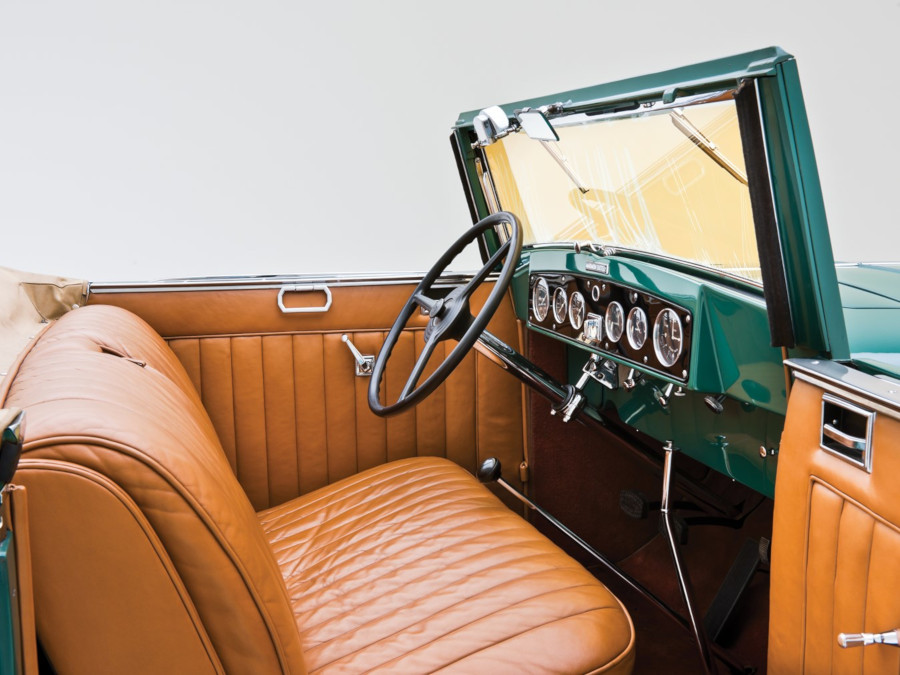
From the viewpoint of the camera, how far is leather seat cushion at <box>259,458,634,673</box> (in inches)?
42.6

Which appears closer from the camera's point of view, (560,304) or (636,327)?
(636,327)

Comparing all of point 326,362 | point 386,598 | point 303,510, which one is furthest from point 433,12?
point 386,598

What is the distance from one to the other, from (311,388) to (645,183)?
1.09 meters

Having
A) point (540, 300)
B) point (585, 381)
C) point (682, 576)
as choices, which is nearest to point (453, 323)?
point (585, 381)

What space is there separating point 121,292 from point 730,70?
Result: 5.28 feet

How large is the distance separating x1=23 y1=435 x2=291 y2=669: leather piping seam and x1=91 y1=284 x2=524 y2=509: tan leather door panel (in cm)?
118

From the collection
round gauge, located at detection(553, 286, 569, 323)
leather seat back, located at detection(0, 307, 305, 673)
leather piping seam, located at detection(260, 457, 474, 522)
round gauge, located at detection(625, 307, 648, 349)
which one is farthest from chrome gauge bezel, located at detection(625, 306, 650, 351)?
leather seat back, located at detection(0, 307, 305, 673)

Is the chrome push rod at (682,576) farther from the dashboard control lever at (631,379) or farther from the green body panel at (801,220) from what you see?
the green body panel at (801,220)

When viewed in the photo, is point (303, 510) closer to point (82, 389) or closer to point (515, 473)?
point (515, 473)

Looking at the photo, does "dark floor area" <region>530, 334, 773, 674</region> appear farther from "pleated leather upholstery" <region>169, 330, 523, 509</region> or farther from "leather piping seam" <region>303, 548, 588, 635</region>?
"leather piping seam" <region>303, 548, 588, 635</region>

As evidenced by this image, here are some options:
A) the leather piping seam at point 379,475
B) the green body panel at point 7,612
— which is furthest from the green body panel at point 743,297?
the green body panel at point 7,612

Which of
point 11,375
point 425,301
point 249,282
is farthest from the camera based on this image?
point 249,282

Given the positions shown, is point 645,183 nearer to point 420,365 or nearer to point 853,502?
point 420,365

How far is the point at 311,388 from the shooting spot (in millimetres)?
2016
